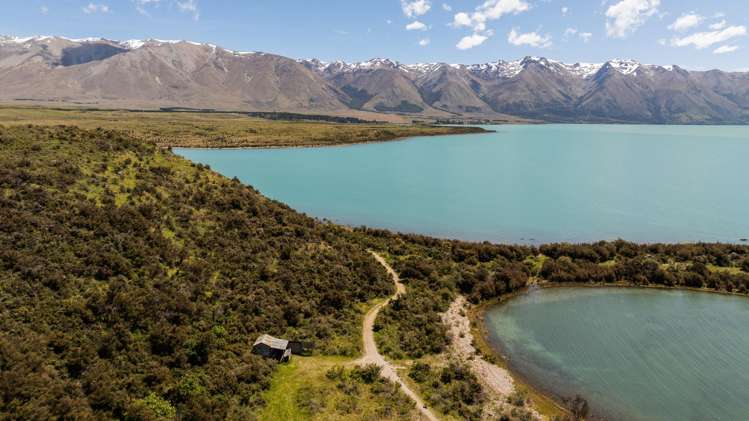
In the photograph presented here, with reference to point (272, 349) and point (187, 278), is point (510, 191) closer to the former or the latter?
point (187, 278)

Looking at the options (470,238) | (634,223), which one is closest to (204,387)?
(470,238)

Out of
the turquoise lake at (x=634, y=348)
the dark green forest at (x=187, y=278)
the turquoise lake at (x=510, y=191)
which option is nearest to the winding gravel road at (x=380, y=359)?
the dark green forest at (x=187, y=278)

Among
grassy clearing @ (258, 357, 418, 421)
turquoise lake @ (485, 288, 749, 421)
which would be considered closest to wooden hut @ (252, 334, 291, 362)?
grassy clearing @ (258, 357, 418, 421)

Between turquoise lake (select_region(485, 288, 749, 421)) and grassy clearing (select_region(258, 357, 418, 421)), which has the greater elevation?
grassy clearing (select_region(258, 357, 418, 421))

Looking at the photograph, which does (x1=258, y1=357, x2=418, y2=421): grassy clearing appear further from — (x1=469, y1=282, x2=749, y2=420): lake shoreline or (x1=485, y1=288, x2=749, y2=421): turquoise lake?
(x1=485, y1=288, x2=749, y2=421): turquoise lake

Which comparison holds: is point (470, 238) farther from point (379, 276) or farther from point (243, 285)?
point (243, 285)
